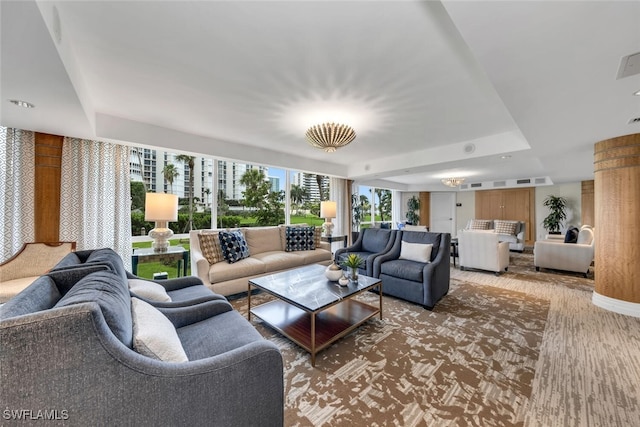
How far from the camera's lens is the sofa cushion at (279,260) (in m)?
3.58

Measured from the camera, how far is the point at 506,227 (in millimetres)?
7195

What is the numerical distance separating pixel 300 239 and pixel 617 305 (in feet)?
14.0

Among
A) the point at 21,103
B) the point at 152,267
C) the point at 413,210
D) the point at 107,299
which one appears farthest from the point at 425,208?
the point at 21,103

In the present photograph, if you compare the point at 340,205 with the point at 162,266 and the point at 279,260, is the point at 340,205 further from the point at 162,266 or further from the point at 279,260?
the point at 162,266

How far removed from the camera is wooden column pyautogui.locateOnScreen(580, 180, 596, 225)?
6516mm

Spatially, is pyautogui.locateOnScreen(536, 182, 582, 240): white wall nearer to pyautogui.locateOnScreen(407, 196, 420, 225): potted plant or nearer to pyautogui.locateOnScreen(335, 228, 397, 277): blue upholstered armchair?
pyautogui.locateOnScreen(407, 196, 420, 225): potted plant

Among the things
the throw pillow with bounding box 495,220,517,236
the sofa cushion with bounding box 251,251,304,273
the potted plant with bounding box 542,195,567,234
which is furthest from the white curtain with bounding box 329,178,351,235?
the potted plant with bounding box 542,195,567,234

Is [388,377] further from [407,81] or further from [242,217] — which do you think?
[242,217]

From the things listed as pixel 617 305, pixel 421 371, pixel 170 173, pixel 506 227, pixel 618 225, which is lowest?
pixel 421 371

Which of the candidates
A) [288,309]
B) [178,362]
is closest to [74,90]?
[178,362]

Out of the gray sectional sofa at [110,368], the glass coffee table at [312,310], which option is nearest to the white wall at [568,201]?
the glass coffee table at [312,310]

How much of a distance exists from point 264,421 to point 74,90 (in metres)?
2.67

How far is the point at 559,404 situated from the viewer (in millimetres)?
1520

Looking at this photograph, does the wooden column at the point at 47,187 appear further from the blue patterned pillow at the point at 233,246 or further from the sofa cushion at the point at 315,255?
the sofa cushion at the point at 315,255
